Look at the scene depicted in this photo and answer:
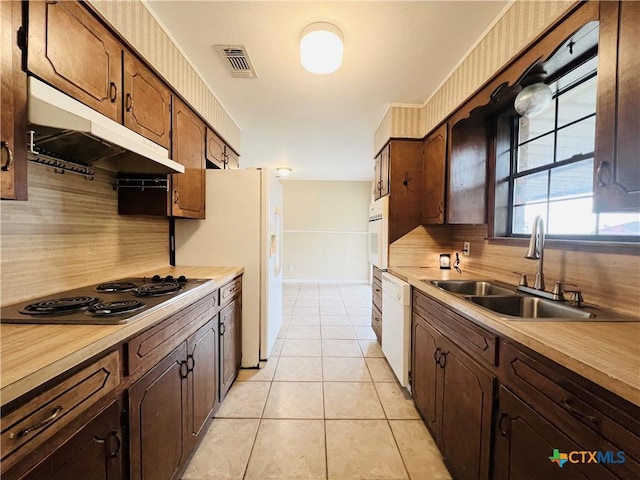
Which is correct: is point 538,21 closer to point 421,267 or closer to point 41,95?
point 421,267

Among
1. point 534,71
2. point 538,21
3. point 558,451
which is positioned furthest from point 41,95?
point 534,71

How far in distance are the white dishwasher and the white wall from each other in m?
4.12

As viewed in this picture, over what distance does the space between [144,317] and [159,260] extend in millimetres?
1402

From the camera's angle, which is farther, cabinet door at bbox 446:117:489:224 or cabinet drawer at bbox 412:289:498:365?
cabinet door at bbox 446:117:489:224

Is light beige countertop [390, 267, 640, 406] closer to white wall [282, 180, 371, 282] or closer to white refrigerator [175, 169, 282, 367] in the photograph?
white refrigerator [175, 169, 282, 367]

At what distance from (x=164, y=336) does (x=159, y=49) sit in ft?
5.62

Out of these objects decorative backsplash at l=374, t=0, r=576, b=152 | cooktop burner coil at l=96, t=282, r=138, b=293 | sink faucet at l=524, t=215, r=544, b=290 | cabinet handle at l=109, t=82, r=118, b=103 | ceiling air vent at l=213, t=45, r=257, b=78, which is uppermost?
ceiling air vent at l=213, t=45, r=257, b=78

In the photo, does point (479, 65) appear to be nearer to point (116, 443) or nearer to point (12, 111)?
point (12, 111)

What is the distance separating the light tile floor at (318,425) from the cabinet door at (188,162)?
59.5 inches

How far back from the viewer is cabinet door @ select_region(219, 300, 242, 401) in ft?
6.27

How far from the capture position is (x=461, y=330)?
1.31 m

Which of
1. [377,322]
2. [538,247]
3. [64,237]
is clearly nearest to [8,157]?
[64,237]

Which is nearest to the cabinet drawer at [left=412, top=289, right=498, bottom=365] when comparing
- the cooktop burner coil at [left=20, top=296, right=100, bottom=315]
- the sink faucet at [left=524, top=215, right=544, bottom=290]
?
the sink faucet at [left=524, top=215, right=544, bottom=290]

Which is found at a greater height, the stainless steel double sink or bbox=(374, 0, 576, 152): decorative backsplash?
bbox=(374, 0, 576, 152): decorative backsplash
